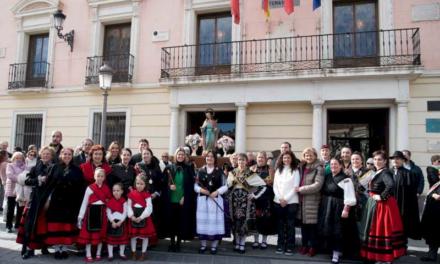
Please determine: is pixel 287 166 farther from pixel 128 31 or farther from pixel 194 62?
pixel 128 31

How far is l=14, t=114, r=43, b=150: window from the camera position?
13.2 meters

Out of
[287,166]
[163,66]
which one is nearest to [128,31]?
[163,66]

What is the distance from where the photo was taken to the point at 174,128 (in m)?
11.3

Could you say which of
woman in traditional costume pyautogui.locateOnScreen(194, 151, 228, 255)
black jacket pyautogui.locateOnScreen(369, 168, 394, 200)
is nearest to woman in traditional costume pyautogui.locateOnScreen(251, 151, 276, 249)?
woman in traditional costume pyautogui.locateOnScreen(194, 151, 228, 255)

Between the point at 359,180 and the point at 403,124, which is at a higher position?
the point at 403,124

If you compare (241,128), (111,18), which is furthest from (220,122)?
(111,18)

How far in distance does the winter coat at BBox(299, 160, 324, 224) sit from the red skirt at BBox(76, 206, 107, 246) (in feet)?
10.2

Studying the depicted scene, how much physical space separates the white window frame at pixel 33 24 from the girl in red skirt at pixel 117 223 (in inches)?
353

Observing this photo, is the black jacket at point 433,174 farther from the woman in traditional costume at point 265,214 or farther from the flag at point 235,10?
the flag at point 235,10

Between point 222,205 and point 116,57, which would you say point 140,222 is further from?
point 116,57

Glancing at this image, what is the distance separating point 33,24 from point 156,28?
5.13m

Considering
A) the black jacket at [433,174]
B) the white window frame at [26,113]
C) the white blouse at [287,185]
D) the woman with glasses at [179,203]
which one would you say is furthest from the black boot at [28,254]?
the white window frame at [26,113]

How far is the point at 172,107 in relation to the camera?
446 inches

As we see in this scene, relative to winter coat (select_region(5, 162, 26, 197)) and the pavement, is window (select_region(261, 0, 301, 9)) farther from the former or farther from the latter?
winter coat (select_region(5, 162, 26, 197))
